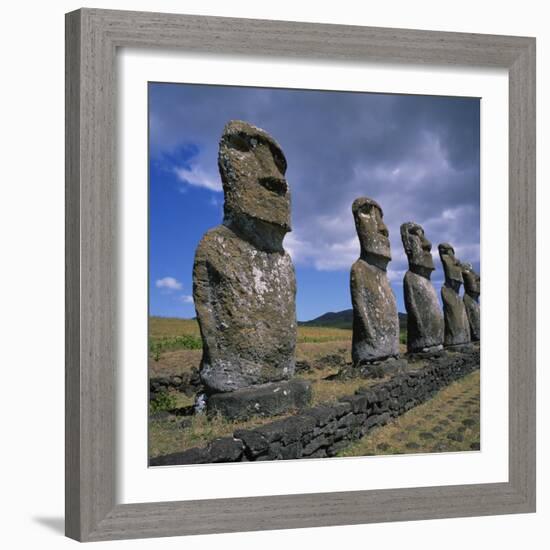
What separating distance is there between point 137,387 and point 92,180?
166cm

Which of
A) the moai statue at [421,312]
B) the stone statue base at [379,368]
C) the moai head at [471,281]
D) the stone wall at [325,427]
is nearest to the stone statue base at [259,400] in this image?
the stone wall at [325,427]

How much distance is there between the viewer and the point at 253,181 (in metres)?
9.37

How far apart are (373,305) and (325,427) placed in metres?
3.63

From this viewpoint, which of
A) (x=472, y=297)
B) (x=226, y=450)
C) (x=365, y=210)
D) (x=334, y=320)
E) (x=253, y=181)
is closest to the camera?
(x=226, y=450)

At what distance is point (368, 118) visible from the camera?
31.0 ft

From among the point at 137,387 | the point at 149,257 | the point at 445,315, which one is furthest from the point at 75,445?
the point at 445,315

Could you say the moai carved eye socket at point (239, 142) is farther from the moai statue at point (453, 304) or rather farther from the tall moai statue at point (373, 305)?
the tall moai statue at point (373, 305)

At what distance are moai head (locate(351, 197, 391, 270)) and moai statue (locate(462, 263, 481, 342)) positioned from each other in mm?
1141

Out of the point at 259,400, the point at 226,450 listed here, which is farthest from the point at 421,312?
the point at 226,450

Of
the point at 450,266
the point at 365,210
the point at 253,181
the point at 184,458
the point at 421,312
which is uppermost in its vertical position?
the point at 253,181

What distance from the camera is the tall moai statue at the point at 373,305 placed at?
1209 cm

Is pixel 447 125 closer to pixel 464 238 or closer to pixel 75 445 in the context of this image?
pixel 464 238

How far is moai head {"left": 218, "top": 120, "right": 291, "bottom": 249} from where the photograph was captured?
30.2 feet

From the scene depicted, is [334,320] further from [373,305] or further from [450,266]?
[373,305]
